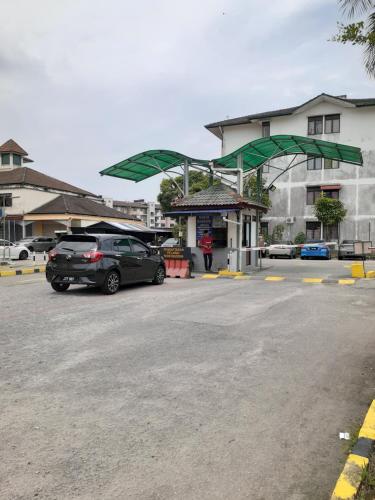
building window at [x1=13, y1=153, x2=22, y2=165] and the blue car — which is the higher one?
building window at [x1=13, y1=153, x2=22, y2=165]

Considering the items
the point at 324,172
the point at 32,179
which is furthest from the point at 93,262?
the point at 32,179

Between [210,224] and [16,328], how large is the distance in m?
11.9

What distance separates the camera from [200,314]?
359 inches

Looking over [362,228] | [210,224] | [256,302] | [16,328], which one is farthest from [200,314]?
[362,228]

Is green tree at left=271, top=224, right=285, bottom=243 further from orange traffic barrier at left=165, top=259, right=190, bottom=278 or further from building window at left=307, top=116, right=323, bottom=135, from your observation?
orange traffic barrier at left=165, top=259, right=190, bottom=278

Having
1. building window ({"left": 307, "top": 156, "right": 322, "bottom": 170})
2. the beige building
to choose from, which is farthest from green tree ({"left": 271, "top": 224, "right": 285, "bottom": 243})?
the beige building

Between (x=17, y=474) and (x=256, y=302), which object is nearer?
(x=17, y=474)

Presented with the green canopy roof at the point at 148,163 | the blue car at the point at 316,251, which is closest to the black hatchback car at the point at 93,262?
the green canopy roof at the point at 148,163

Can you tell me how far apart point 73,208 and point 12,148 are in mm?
14784

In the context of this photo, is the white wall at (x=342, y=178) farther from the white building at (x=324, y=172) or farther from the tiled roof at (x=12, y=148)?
the tiled roof at (x=12, y=148)

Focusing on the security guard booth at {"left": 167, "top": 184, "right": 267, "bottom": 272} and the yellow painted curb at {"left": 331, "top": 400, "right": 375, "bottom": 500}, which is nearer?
the yellow painted curb at {"left": 331, "top": 400, "right": 375, "bottom": 500}

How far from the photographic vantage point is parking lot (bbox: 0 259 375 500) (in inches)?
123

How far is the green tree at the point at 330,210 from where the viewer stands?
36156mm

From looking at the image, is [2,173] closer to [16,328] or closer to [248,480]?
[16,328]
